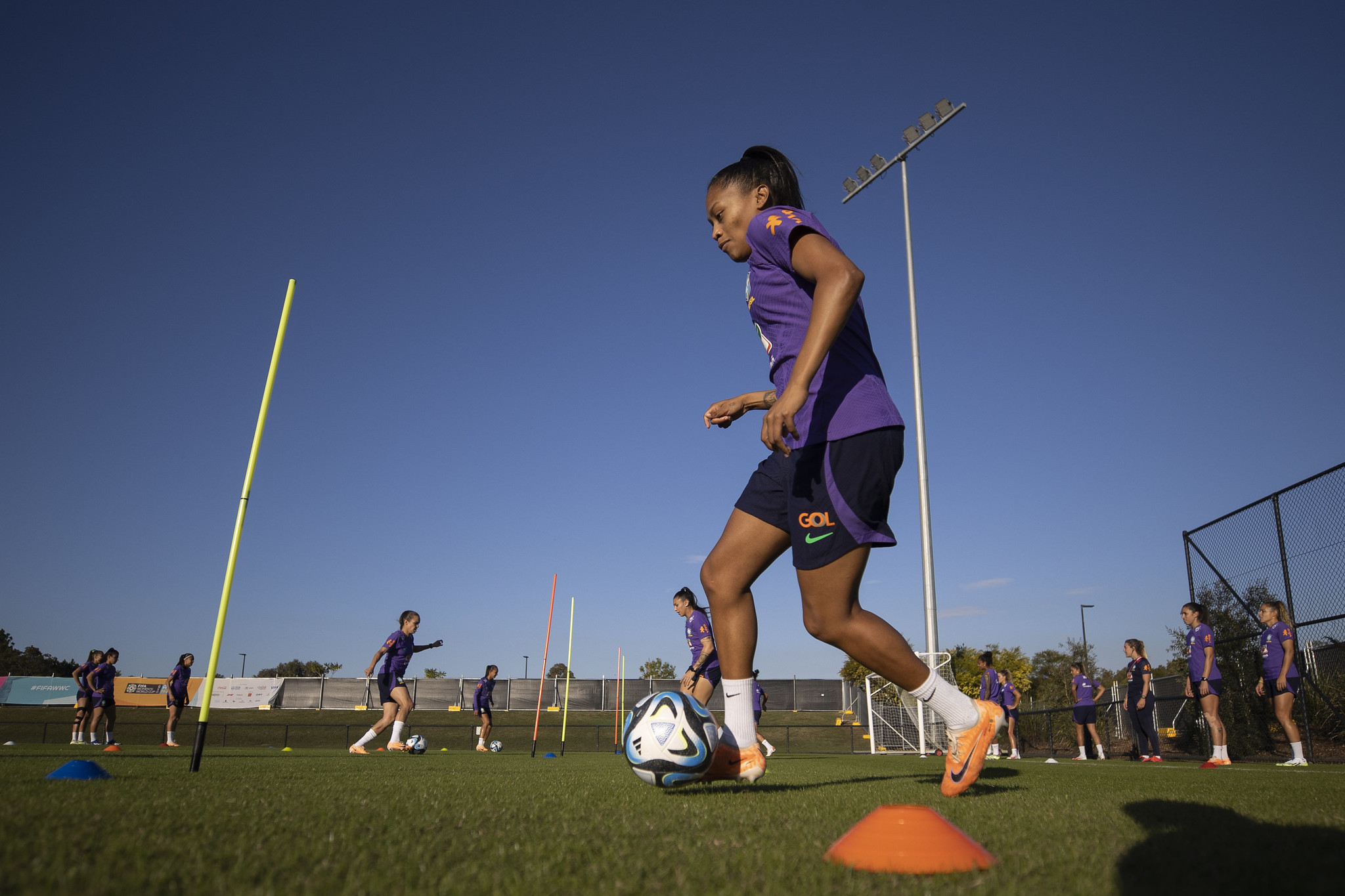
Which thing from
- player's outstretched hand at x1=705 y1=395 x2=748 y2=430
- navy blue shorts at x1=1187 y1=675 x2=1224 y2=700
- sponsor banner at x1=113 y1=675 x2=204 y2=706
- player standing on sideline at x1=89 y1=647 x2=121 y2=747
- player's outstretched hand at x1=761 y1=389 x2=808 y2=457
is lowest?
sponsor banner at x1=113 y1=675 x2=204 y2=706

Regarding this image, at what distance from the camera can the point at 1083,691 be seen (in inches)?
575

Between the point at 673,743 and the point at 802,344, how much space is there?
1775 millimetres

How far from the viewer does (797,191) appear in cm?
387

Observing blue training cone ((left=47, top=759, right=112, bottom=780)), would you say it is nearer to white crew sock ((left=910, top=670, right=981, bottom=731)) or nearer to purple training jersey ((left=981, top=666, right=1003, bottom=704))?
white crew sock ((left=910, top=670, right=981, bottom=731))

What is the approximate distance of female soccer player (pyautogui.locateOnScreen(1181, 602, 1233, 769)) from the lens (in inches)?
376

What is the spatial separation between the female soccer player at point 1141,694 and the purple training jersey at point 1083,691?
171cm

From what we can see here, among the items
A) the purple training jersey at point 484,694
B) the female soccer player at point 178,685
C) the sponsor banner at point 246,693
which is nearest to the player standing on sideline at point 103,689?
the female soccer player at point 178,685

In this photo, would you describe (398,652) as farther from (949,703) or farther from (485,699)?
(949,703)

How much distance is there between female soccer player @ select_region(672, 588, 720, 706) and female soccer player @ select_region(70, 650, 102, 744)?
11.7 m

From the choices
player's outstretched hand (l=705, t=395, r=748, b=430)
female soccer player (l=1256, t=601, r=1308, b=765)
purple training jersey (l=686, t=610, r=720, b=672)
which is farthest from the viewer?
purple training jersey (l=686, t=610, r=720, b=672)

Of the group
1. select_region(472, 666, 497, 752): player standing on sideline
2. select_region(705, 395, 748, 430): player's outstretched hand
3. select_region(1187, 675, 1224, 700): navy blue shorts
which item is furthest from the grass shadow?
select_region(472, 666, 497, 752): player standing on sideline

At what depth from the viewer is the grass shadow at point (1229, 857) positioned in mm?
1463

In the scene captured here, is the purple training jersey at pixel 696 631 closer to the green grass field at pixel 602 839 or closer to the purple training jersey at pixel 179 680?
the green grass field at pixel 602 839

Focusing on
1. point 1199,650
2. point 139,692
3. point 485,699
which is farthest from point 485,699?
point 139,692
